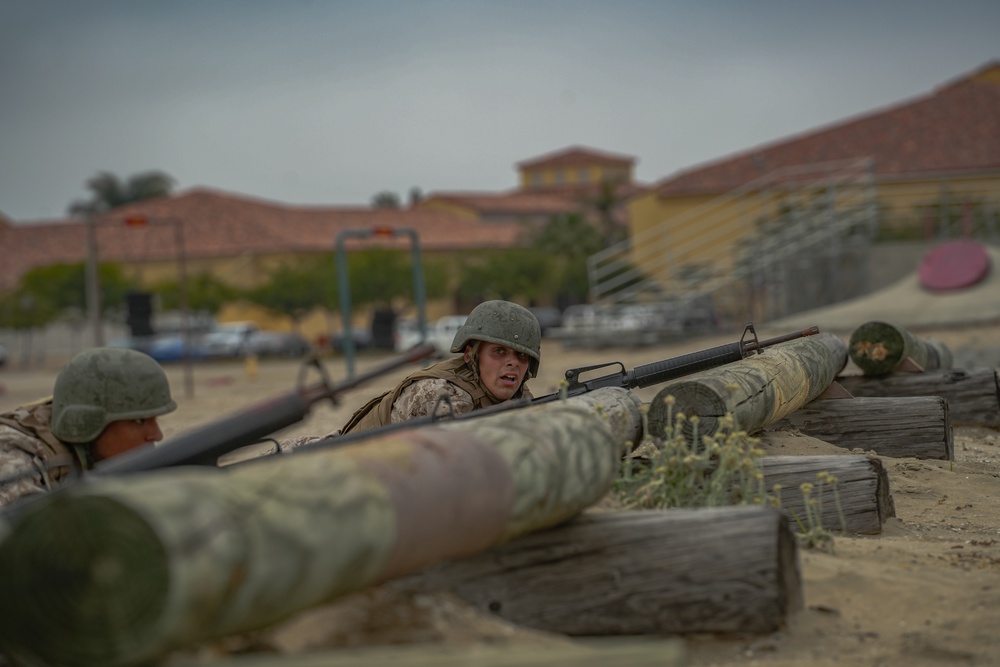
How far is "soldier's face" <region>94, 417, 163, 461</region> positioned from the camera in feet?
16.4

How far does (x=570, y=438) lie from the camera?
405cm

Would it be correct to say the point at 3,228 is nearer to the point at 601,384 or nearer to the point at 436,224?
the point at 436,224

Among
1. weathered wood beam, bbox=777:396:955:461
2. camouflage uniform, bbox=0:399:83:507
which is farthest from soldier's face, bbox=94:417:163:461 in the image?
weathered wood beam, bbox=777:396:955:461

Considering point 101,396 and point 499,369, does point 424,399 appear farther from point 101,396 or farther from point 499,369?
point 101,396

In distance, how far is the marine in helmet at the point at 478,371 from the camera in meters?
6.28

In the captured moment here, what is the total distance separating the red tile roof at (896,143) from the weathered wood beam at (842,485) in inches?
1410

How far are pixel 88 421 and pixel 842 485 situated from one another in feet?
9.84

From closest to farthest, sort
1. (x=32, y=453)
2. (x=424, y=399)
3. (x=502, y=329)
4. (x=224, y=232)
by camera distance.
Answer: (x=32, y=453) < (x=424, y=399) < (x=502, y=329) < (x=224, y=232)

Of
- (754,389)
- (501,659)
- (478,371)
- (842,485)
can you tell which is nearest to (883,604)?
(842,485)

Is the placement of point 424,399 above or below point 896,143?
below

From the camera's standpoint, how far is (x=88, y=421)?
4.91m

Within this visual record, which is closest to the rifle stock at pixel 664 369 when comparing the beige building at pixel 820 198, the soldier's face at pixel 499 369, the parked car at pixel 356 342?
the soldier's face at pixel 499 369

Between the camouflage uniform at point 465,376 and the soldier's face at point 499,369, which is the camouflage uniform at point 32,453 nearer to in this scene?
the camouflage uniform at point 465,376

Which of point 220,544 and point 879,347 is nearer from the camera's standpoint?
point 220,544
